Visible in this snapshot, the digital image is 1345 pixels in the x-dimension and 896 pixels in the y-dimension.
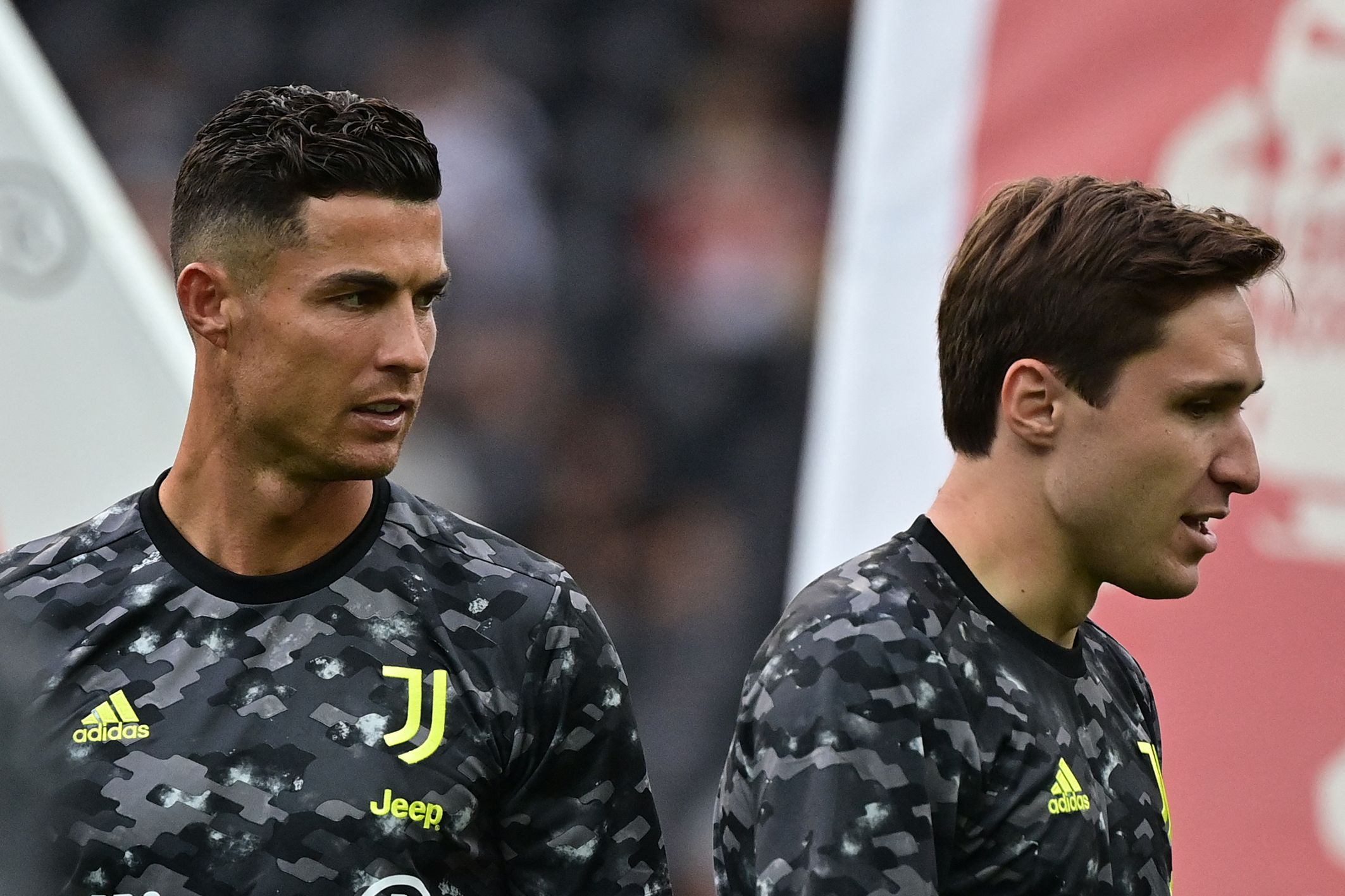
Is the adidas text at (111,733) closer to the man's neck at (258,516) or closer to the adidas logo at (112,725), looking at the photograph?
the adidas logo at (112,725)

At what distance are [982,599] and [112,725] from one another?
1.03 m

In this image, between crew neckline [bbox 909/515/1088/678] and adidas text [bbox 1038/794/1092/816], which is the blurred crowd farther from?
adidas text [bbox 1038/794/1092/816]

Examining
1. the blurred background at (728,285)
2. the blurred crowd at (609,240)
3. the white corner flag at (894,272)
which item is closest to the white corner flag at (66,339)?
the blurred background at (728,285)

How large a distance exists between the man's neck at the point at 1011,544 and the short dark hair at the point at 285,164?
741 millimetres

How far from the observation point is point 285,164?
2096mm

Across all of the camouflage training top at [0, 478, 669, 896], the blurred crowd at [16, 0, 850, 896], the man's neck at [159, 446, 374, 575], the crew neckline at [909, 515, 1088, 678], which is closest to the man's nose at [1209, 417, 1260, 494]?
the crew neckline at [909, 515, 1088, 678]

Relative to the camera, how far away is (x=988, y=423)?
2.10 m

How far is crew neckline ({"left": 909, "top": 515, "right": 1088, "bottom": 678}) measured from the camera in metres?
2.07

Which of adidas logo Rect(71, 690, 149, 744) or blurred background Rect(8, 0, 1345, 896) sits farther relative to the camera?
blurred background Rect(8, 0, 1345, 896)

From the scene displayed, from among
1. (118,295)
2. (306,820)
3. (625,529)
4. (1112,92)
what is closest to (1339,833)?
(1112,92)

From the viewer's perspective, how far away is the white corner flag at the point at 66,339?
3004 mm

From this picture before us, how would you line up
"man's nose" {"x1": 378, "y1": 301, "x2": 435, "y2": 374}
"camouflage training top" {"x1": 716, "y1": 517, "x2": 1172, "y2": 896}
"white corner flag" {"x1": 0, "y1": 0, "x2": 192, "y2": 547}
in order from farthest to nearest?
1. "white corner flag" {"x1": 0, "y1": 0, "x2": 192, "y2": 547}
2. "man's nose" {"x1": 378, "y1": 301, "x2": 435, "y2": 374}
3. "camouflage training top" {"x1": 716, "y1": 517, "x2": 1172, "y2": 896}

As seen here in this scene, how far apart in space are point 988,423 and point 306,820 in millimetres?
922

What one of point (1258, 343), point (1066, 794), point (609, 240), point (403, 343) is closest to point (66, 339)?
point (403, 343)
